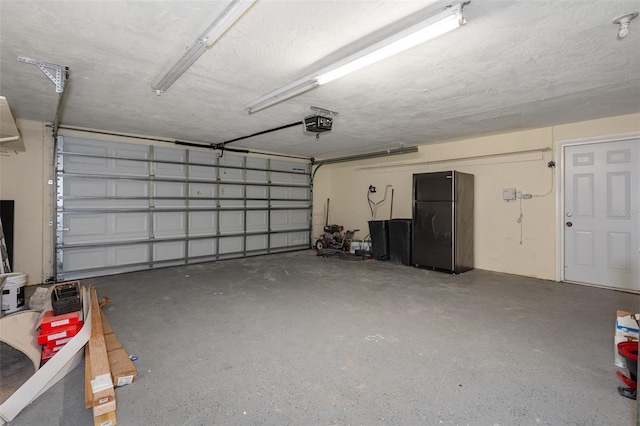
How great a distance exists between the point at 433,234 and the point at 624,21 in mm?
3806

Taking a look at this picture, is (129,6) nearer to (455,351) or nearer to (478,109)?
(455,351)

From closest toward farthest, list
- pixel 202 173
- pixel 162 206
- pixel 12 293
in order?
1. pixel 12 293
2. pixel 162 206
3. pixel 202 173

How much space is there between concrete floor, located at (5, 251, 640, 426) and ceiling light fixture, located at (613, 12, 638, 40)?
236 centimetres

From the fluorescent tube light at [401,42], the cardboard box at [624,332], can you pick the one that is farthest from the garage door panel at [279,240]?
the cardboard box at [624,332]

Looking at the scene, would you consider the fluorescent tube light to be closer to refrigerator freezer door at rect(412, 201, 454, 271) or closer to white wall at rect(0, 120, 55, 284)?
refrigerator freezer door at rect(412, 201, 454, 271)

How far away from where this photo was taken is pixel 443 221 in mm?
5215

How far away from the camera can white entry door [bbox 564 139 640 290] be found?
406 centimetres

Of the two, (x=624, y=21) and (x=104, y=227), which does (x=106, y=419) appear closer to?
(x=624, y=21)

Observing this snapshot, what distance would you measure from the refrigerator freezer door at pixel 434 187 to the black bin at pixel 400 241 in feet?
2.08

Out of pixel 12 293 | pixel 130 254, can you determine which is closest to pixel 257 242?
pixel 130 254

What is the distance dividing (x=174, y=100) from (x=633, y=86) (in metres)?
4.98

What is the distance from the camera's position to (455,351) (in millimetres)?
2455

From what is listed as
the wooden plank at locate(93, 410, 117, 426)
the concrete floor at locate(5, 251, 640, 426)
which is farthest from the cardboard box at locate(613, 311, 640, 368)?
the wooden plank at locate(93, 410, 117, 426)

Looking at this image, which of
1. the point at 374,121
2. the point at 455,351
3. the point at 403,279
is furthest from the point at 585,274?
the point at 374,121
